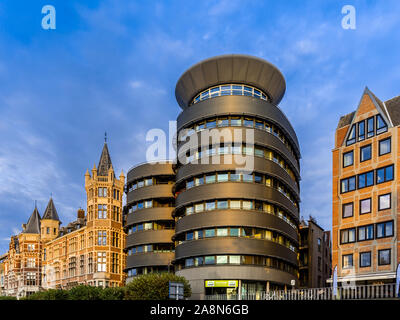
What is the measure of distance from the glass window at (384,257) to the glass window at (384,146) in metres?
9.62

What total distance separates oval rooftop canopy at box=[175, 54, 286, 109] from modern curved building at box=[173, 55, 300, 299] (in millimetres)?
136

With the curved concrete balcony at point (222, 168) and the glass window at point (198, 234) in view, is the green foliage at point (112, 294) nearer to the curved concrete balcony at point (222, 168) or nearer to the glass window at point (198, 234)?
the glass window at point (198, 234)

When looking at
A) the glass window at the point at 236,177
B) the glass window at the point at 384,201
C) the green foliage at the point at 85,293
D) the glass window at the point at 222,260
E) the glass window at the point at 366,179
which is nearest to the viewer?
the glass window at the point at 384,201

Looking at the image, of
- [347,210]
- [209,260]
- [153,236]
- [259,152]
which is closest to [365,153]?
[347,210]

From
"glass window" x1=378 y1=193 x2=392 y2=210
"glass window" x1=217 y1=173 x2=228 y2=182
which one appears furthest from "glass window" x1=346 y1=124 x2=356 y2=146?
"glass window" x1=217 y1=173 x2=228 y2=182

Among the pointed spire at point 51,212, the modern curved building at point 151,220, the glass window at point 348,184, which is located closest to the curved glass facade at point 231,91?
the modern curved building at point 151,220

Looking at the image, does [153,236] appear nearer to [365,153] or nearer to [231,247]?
[231,247]

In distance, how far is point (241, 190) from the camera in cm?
5938

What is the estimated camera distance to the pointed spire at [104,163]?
306ft

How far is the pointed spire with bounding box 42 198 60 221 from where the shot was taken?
12606 centimetres

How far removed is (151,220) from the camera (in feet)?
236

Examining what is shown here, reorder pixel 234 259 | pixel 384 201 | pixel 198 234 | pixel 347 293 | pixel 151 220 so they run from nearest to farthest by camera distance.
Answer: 1. pixel 347 293
2. pixel 384 201
3. pixel 234 259
4. pixel 198 234
5. pixel 151 220

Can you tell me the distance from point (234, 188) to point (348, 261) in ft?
54.5
